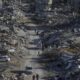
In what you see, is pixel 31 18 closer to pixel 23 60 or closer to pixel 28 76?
pixel 23 60

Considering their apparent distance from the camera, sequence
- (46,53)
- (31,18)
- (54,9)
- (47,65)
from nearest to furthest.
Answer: (47,65), (46,53), (31,18), (54,9)

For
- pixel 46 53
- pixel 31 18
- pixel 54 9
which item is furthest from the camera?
pixel 54 9

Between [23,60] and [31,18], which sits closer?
[23,60]

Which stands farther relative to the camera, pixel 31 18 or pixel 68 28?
pixel 31 18

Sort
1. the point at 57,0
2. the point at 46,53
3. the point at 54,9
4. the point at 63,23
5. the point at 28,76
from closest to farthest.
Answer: the point at 28,76, the point at 46,53, the point at 63,23, the point at 54,9, the point at 57,0

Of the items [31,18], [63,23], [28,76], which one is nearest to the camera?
[28,76]

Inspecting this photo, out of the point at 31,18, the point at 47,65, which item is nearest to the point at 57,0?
the point at 31,18

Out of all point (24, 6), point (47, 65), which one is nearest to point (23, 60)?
point (47, 65)

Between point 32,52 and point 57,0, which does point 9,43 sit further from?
point 57,0

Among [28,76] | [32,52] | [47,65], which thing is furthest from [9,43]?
[28,76]
